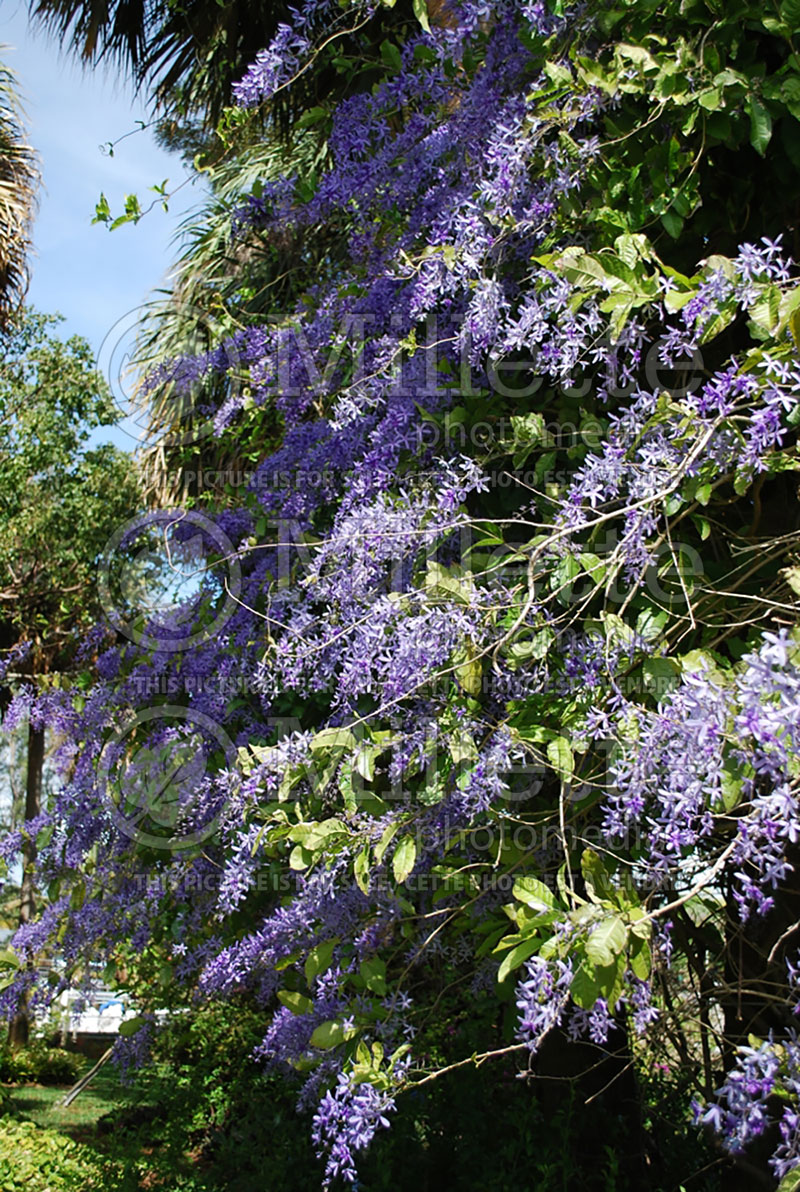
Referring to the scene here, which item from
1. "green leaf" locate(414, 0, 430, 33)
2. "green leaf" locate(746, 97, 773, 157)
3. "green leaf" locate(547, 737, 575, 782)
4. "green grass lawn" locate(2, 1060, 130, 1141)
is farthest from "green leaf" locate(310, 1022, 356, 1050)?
"green grass lawn" locate(2, 1060, 130, 1141)

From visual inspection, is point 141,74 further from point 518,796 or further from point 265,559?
point 518,796

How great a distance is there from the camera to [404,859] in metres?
2.09

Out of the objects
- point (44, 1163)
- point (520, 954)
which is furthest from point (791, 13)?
point (44, 1163)

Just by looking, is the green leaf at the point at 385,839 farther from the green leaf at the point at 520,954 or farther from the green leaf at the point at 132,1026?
the green leaf at the point at 132,1026

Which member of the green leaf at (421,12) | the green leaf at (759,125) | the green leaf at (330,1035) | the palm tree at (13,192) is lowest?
the green leaf at (330,1035)

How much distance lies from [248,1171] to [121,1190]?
1.69ft

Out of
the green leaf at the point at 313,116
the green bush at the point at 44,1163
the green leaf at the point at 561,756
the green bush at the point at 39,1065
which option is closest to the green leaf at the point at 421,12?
the green leaf at the point at 313,116

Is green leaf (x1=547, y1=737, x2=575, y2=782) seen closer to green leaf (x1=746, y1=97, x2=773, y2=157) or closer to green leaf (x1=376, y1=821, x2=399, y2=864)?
green leaf (x1=376, y1=821, x2=399, y2=864)

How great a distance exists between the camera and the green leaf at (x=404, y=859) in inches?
81.2

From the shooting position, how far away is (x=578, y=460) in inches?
98.0

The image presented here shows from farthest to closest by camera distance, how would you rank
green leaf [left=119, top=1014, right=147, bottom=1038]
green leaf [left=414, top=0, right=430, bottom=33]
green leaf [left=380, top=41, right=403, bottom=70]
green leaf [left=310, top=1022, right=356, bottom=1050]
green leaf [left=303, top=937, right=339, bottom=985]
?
green leaf [left=119, top=1014, right=147, bottom=1038] → green leaf [left=380, top=41, right=403, bottom=70] → green leaf [left=414, top=0, right=430, bottom=33] → green leaf [left=303, top=937, right=339, bottom=985] → green leaf [left=310, top=1022, right=356, bottom=1050]

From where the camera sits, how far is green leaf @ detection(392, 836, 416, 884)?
2.06m

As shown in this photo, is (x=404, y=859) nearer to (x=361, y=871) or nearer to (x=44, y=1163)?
(x=361, y=871)

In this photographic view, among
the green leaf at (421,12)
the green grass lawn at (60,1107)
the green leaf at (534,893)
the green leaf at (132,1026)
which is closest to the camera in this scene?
the green leaf at (534,893)
